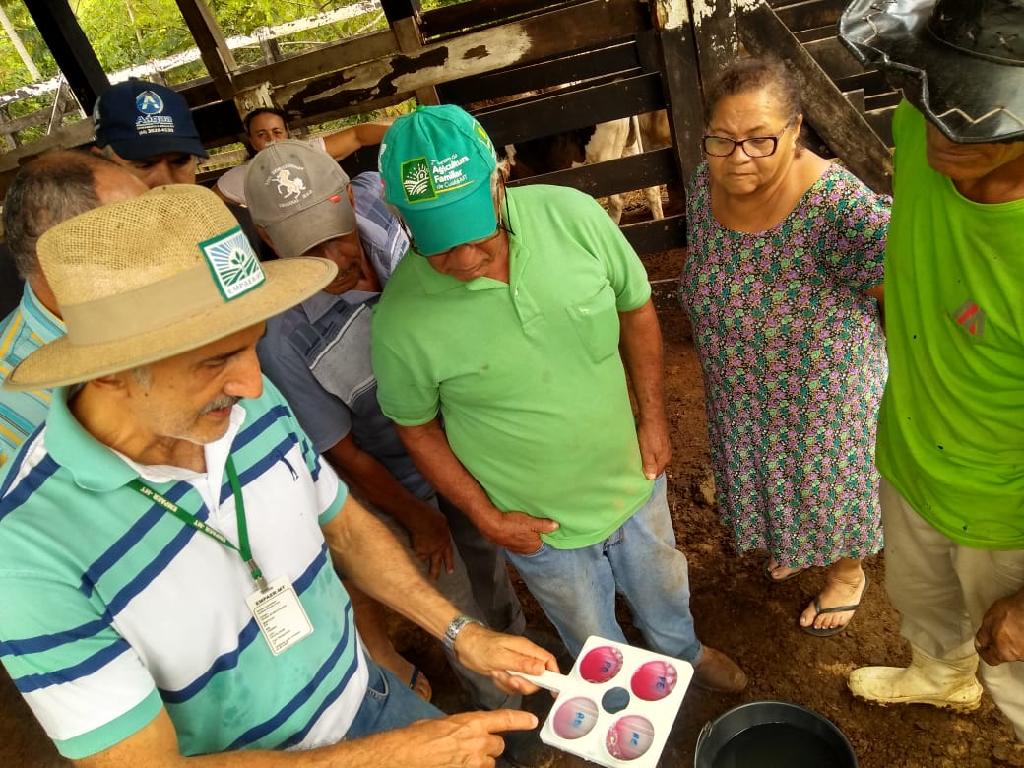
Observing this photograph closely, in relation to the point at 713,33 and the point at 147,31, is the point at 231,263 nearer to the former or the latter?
the point at 713,33

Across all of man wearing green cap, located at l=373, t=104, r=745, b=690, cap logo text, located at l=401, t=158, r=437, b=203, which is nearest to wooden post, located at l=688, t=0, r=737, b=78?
man wearing green cap, located at l=373, t=104, r=745, b=690

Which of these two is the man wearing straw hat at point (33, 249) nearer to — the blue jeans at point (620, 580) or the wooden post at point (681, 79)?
the blue jeans at point (620, 580)

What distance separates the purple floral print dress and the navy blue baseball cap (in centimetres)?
224

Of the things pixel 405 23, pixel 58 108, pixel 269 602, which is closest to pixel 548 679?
pixel 269 602

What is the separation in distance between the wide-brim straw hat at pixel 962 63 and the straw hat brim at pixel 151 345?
1.21 m

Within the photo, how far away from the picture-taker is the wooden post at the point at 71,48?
12.7ft

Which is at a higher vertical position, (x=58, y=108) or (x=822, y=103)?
(x=58, y=108)

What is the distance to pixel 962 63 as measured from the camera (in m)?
1.19

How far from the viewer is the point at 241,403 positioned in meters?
1.49

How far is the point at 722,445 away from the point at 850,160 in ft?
5.40

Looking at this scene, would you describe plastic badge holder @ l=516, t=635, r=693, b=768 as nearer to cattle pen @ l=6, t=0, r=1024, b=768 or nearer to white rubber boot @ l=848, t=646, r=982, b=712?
cattle pen @ l=6, t=0, r=1024, b=768

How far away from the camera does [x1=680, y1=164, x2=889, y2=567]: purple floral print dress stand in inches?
78.5

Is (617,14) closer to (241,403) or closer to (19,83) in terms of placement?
(241,403)

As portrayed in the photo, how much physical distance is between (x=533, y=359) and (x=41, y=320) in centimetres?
145
